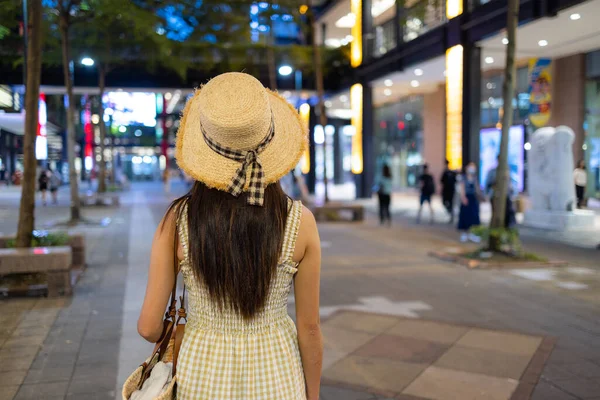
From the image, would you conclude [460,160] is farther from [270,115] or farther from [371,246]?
[270,115]

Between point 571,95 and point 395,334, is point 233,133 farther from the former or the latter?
point 571,95

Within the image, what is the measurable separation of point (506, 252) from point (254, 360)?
28.9ft

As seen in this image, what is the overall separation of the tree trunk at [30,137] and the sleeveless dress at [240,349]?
269 inches

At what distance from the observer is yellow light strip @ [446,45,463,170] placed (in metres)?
17.3

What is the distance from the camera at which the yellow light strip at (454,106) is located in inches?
682

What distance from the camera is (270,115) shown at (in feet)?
6.36

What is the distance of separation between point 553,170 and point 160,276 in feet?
49.1

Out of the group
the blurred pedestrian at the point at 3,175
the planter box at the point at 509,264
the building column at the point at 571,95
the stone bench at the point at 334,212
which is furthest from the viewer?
the blurred pedestrian at the point at 3,175

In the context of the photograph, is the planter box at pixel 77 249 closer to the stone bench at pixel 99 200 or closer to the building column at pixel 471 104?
the building column at pixel 471 104

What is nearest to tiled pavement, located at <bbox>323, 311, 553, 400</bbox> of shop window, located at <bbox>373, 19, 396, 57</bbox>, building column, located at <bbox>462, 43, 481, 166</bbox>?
building column, located at <bbox>462, 43, 481, 166</bbox>

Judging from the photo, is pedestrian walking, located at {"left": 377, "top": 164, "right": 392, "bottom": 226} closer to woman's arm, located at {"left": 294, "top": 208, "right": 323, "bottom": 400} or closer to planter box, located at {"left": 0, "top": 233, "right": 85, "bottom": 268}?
planter box, located at {"left": 0, "top": 233, "right": 85, "bottom": 268}

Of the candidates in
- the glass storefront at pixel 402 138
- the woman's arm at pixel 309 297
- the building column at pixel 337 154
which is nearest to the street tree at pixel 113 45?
the woman's arm at pixel 309 297

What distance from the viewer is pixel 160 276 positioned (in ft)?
6.57

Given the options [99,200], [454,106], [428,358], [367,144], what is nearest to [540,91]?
[454,106]
